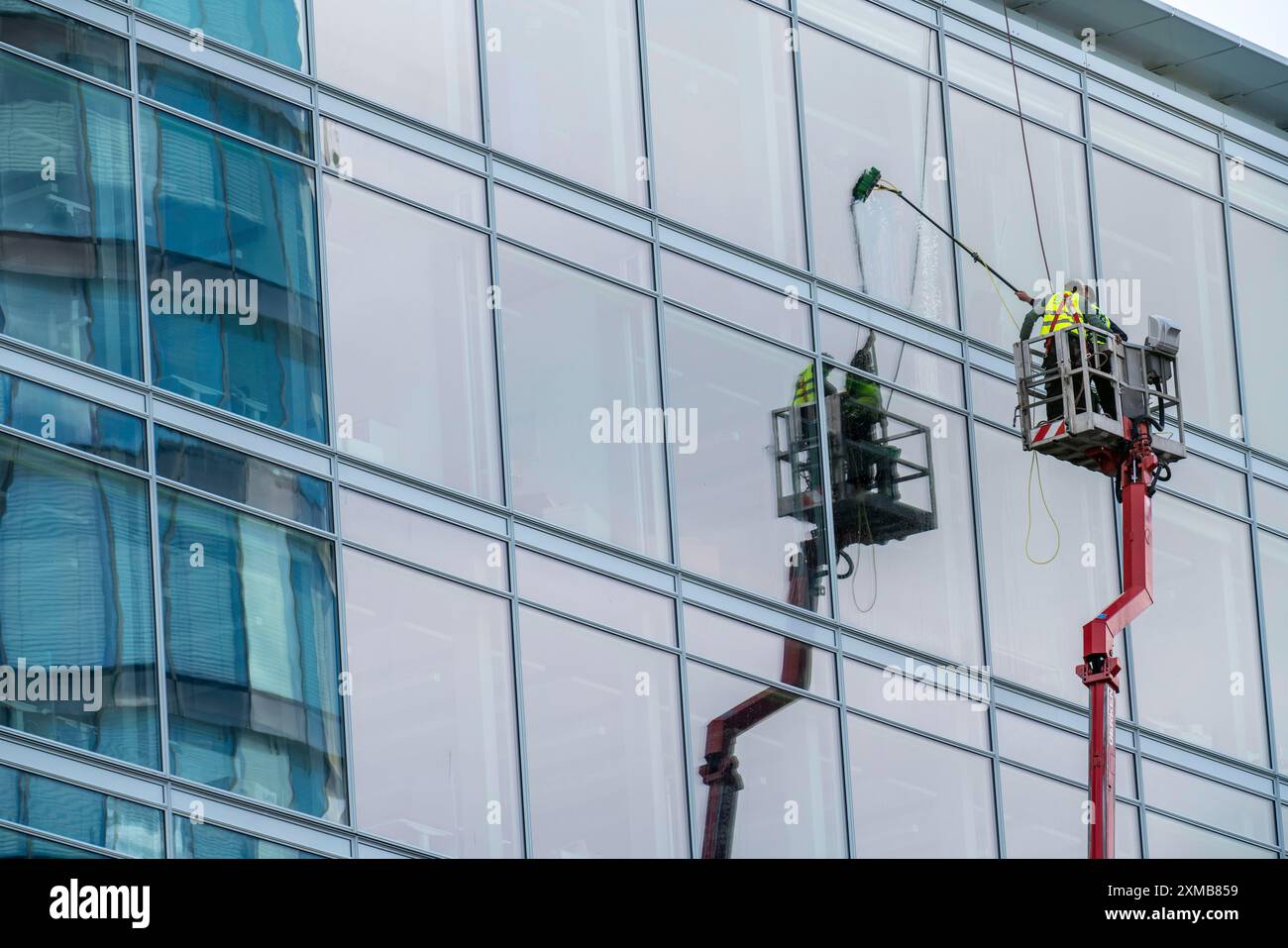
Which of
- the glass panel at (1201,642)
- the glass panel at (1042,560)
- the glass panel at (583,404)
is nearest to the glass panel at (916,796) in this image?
the glass panel at (1042,560)

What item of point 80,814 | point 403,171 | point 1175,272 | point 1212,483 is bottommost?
point 80,814

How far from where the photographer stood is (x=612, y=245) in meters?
24.5

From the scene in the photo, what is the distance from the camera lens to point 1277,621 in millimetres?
29312

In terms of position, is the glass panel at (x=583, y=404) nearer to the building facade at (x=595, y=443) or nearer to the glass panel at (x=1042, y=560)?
the building facade at (x=595, y=443)

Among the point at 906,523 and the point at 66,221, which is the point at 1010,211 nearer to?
the point at 906,523

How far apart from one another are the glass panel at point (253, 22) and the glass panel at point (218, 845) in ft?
22.3

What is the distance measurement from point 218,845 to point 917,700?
7.86 meters

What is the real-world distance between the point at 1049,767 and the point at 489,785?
702cm

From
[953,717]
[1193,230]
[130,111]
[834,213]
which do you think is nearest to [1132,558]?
[953,717]

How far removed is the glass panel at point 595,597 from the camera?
22.8 metres

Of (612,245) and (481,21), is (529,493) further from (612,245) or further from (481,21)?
(481,21)

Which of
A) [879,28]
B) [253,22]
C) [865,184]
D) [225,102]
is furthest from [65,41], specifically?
[879,28]

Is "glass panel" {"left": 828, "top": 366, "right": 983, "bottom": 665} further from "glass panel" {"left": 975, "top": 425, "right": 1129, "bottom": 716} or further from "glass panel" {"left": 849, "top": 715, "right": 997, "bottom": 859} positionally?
"glass panel" {"left": 849, "top": 715, "right": 997, "bottom": 859}

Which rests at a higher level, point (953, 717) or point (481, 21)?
point (481, 21)
